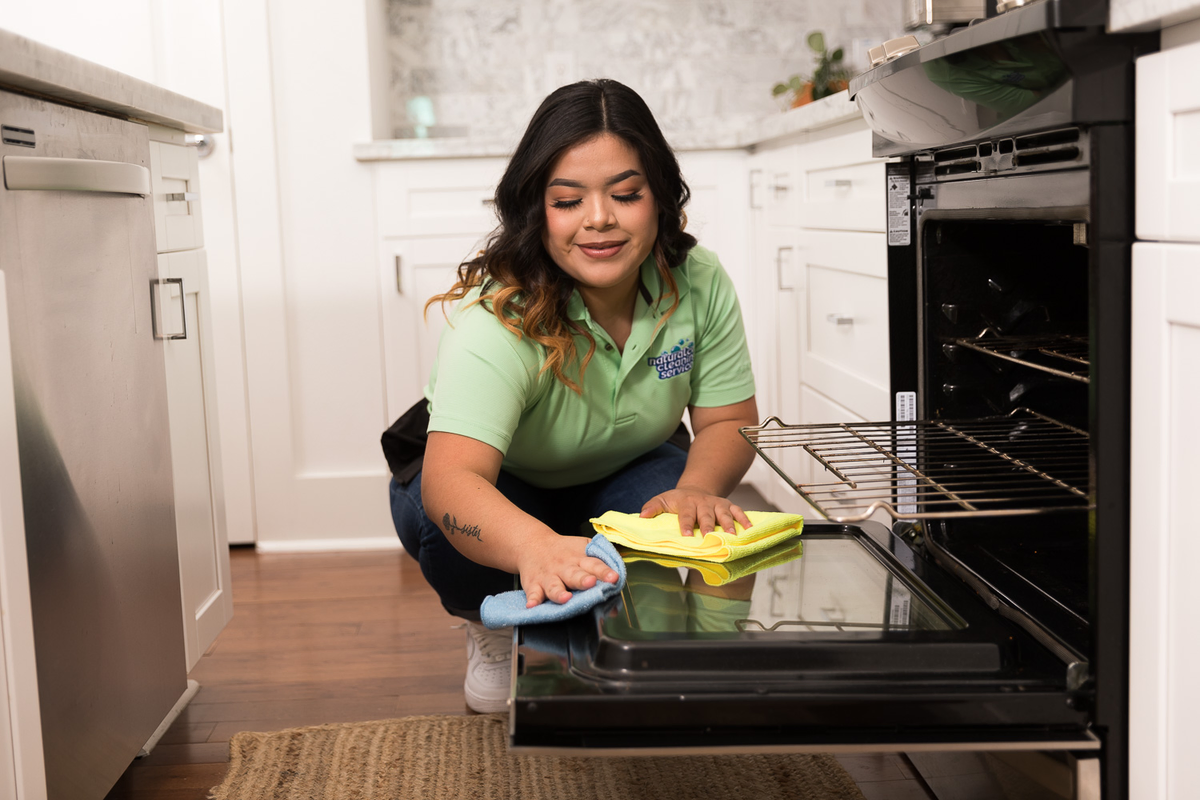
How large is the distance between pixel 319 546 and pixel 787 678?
1.96 meters

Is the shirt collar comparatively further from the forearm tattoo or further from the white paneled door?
the white paneled door

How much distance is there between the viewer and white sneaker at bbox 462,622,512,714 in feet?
5.20

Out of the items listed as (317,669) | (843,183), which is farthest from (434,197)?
(317,669)

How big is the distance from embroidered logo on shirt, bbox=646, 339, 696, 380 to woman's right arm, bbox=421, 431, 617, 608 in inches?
12.3

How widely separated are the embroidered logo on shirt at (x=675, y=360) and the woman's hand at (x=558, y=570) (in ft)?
1.52

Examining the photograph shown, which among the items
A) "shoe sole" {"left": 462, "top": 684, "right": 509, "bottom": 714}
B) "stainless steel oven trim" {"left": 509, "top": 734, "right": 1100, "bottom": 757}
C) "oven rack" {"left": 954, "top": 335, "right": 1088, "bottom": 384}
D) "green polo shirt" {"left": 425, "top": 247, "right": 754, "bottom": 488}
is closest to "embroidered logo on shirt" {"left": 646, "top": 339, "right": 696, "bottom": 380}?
"green polo shirt" {"left": 425, "top": 247, "right": 754, "bottom": 488}

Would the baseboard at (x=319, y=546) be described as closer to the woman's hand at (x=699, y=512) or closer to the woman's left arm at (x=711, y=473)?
the woman's left arm at (x=711, y=473)

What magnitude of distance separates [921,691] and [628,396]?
0.75 meters

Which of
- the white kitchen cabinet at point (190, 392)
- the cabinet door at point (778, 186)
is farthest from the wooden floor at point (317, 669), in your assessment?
the cabinet door at point (778, 186)

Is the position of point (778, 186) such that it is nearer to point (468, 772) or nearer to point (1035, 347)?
point (1035, 347)

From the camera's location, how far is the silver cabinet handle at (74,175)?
1.00 meters

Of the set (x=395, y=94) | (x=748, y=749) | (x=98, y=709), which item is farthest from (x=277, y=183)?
(x=748, y=749)

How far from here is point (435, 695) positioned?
167 centimetres

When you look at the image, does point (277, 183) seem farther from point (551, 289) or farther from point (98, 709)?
point (98, 709)
